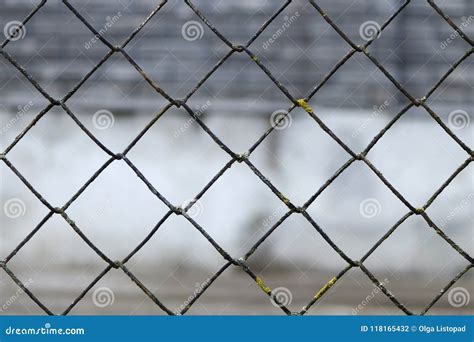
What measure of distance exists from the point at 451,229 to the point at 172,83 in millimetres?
2164

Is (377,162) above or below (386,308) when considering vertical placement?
above

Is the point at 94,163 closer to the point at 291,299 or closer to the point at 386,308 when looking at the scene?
the point at 291,299

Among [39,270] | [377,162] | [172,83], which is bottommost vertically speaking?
[39,270]

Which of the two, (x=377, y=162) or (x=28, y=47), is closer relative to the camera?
(x=28, y=47)

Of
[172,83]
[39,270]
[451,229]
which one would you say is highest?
[172,83]

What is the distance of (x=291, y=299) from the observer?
11.4 ft

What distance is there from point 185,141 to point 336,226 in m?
1.63

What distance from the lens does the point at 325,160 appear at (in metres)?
5.40
